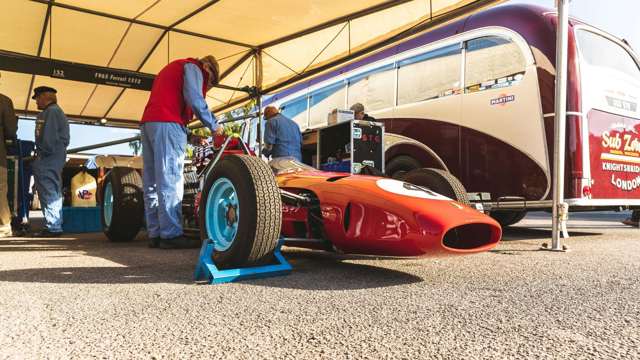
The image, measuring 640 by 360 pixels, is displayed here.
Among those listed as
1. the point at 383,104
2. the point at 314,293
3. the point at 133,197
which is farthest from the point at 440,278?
the point at 383,104

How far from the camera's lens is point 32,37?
304 inches

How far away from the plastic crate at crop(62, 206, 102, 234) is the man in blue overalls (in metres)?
1.03

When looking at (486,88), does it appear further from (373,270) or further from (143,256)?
(143,256)

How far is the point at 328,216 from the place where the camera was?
268cm

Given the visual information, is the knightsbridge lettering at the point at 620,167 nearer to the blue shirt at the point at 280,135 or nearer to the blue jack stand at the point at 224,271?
the blue shirt at the point at 280,135

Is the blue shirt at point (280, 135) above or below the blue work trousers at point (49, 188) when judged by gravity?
above

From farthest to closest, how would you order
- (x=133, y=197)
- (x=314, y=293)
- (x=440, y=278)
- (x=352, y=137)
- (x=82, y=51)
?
(x=82, y=51), (x=352, y=137), (x=133, y=197), (x=440, y=278), (x=314, y=293)

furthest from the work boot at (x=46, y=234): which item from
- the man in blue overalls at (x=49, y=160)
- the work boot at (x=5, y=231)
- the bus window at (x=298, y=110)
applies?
the bus window at (x=298, y=110)

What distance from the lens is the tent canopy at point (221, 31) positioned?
21.8ft

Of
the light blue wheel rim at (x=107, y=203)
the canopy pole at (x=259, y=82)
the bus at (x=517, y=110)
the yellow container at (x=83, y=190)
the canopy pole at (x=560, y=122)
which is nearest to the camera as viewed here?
the canopy pole at (x=560, y=122)

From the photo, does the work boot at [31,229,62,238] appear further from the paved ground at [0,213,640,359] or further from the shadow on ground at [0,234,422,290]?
the paved ground at [0,213,640,359]

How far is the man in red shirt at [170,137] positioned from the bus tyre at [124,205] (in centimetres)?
65

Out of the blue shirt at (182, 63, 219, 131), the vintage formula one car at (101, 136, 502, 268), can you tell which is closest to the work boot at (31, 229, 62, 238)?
the blue shirt at (182, 63, 219, 131)

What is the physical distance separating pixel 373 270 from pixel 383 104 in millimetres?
4306
